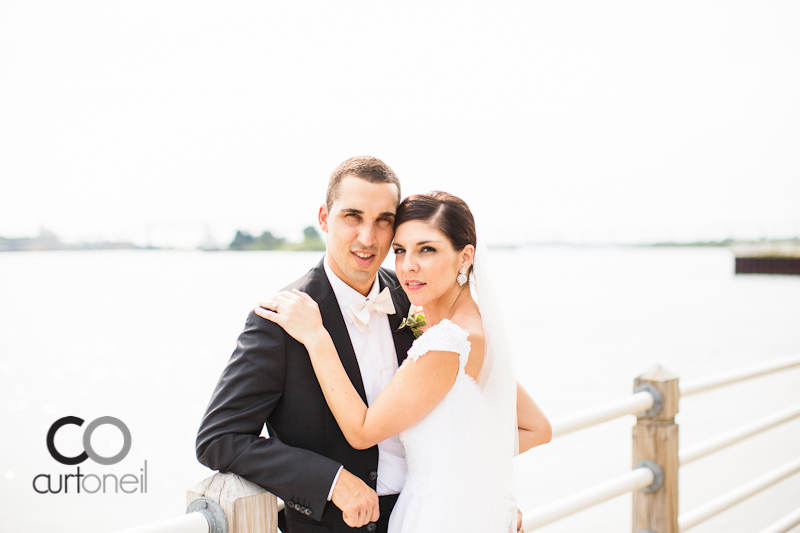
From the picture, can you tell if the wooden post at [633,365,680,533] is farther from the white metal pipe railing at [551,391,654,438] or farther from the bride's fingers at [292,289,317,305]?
the bride's fingers at [292,289,317,305]

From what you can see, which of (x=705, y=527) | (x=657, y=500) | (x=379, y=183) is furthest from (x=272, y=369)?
(x=705, y=527)

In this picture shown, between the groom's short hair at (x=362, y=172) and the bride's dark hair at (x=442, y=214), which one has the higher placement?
the groom's short hair at (x=362, y=172)

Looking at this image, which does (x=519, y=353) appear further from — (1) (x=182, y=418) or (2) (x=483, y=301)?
(2) (x=483, y=301)

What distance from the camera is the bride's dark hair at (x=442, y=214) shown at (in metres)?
2.22

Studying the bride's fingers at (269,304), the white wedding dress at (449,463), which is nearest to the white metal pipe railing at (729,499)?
the white wedding dress at (449,463)

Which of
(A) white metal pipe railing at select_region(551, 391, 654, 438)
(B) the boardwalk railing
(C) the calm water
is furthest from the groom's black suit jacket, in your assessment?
(C) the calm water

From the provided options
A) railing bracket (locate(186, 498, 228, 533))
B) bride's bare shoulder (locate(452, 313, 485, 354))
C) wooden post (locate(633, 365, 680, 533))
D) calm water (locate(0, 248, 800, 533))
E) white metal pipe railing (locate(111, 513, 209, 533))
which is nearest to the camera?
white metal pipe railing (locate(111, 513, 209, 533))

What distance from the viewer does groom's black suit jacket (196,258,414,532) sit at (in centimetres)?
177

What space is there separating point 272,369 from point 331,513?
492 millimetres

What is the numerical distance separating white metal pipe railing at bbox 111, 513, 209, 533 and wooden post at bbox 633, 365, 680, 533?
2.28m

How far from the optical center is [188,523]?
5.18 feet

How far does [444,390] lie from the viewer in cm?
210

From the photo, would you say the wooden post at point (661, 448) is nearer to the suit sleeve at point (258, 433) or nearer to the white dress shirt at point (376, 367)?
the white dress shirt at point (376, 367)

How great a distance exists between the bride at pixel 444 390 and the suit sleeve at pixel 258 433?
0.10 metres
